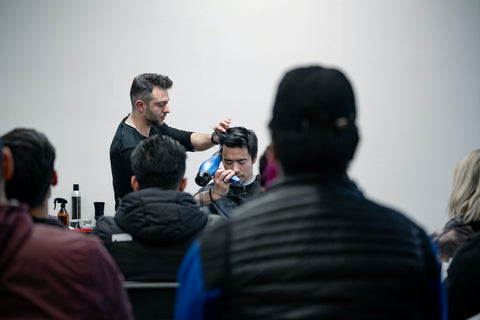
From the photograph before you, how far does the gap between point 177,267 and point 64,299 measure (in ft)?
2.09

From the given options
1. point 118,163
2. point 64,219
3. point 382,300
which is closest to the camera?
point 382,300

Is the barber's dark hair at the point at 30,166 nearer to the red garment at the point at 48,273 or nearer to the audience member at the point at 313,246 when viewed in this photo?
the red garment at the point at 48,273

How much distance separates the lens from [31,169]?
46.4 inches

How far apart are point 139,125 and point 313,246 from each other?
2.57 m

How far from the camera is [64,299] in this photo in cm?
90

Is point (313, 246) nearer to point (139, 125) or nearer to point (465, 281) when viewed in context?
point (465, 281)

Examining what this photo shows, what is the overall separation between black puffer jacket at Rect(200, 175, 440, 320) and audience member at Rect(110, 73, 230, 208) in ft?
7.47

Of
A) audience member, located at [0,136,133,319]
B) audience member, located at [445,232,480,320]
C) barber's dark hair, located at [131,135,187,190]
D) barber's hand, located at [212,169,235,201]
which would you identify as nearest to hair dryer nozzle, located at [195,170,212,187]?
barber's hand, located at [212,169,235,201]

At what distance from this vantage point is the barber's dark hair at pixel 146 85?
10.6ft

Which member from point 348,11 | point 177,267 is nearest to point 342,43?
point 348,11

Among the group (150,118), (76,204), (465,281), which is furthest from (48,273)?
(76,204)

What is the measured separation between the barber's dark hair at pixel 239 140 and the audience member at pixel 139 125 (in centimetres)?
5

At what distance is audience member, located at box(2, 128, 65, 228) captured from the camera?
1168mm

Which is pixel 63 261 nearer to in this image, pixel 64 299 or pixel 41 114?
pixel 64 299
